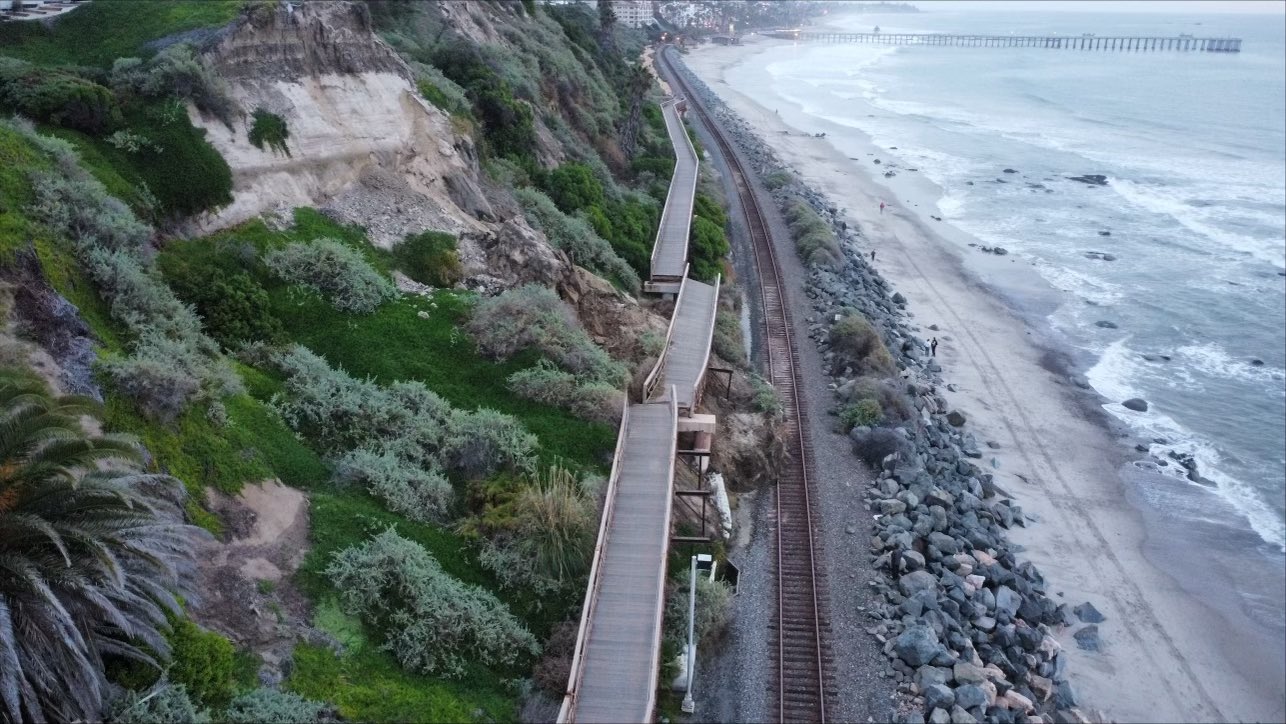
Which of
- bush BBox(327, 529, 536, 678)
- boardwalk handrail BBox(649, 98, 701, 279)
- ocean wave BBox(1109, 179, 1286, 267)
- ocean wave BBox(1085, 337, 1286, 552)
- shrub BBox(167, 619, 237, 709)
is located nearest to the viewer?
shrub BBox(167, 619, 237, 709)

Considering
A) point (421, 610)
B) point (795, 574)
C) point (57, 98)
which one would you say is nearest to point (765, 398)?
point (795, 574)

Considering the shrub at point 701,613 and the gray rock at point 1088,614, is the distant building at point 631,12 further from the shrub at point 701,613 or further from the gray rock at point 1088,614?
the shrub at point 701,613

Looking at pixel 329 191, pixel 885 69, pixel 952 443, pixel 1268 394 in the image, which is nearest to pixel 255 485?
pixel 329 191

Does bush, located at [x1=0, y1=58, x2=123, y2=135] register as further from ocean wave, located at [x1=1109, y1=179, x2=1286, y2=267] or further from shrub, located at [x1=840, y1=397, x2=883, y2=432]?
ocean wave, located at [x1=1109, y1=179, x2=1286, y2=267]

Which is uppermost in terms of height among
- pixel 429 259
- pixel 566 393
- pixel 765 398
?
pixel 429 259

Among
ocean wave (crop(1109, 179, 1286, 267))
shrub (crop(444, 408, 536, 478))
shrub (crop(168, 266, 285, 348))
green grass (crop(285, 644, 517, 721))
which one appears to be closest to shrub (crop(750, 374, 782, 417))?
shrub (crop(444, 408, 536, 478))

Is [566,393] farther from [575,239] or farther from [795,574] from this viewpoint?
[575,239]

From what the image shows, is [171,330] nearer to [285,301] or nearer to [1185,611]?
[285,301]
